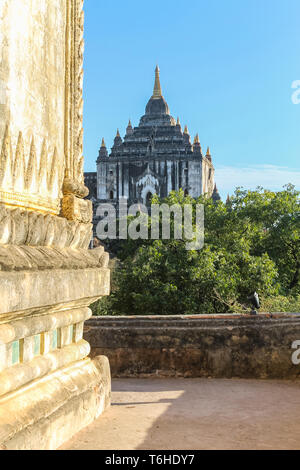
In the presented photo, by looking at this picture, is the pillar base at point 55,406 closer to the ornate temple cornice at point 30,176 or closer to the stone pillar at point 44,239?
the stone pillar at point 44,239

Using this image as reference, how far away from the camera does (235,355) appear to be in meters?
6.37

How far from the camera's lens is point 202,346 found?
6.43 m

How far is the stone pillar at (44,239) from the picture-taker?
312cm

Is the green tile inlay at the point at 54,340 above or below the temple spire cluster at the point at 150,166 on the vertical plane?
below

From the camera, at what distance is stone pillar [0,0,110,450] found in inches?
123

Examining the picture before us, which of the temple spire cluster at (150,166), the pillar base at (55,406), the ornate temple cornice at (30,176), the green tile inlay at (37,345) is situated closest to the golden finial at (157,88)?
the temple spire cluster at (150,166)

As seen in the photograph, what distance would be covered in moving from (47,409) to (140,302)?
11550mm

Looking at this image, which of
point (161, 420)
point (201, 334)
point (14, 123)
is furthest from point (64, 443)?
point (201, 334)

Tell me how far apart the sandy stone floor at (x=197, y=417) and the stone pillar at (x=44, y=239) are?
211 millimetres

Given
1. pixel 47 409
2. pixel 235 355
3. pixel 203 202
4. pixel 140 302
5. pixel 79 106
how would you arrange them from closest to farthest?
pixel 47 409 → pixel 79 106 → pixel 235 355 → pixel 140 302 → pixel 203 202

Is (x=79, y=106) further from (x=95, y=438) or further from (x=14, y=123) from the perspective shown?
(x=95, y=438)

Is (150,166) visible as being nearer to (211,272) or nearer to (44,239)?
(211,272)

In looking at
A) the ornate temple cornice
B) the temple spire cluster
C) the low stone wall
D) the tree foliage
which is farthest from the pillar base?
the temple spire cluster

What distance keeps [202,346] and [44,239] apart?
3.29 metres
